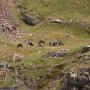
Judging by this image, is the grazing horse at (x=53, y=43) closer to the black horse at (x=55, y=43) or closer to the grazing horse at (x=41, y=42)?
the black horse at (x=55, y=43)

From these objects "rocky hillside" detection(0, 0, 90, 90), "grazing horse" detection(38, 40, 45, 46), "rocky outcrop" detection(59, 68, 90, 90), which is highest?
"rocky outcrop" detection(59, 68, 90, 90)

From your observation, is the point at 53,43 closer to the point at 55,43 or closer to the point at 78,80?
the point at 55,43

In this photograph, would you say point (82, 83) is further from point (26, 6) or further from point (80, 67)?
point (26, 6)

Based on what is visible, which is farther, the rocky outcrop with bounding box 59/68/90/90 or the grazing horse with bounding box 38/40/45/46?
the grazing horse with bounding box 38/40/45/46

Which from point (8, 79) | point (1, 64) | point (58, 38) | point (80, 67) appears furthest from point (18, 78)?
point (58, 38)

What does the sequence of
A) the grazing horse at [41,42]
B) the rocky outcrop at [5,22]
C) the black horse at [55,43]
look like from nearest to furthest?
the black horse at [55,43] → the grazing horse at [41,42] → the rocky outcrop at [5,22]

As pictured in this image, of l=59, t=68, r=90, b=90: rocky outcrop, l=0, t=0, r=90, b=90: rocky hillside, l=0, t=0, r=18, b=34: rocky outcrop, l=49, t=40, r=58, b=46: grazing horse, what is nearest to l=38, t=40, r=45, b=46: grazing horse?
l=0, t=0, r=90, b=90: rocky hillside

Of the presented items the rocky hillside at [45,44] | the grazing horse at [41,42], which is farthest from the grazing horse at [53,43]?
the grazing horse at [41,42]

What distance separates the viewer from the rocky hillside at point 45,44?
55.5 m

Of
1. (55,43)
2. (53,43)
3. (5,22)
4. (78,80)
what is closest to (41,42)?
(53,43)

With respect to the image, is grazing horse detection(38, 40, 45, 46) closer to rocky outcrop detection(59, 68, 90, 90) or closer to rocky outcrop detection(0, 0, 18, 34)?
rocky outcrop detection(0, 0, 18, 34)

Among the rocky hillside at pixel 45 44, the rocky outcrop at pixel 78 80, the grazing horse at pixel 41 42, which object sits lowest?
the grazing horse at pixel 41 42

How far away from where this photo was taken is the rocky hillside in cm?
5547

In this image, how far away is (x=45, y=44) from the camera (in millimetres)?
79500
